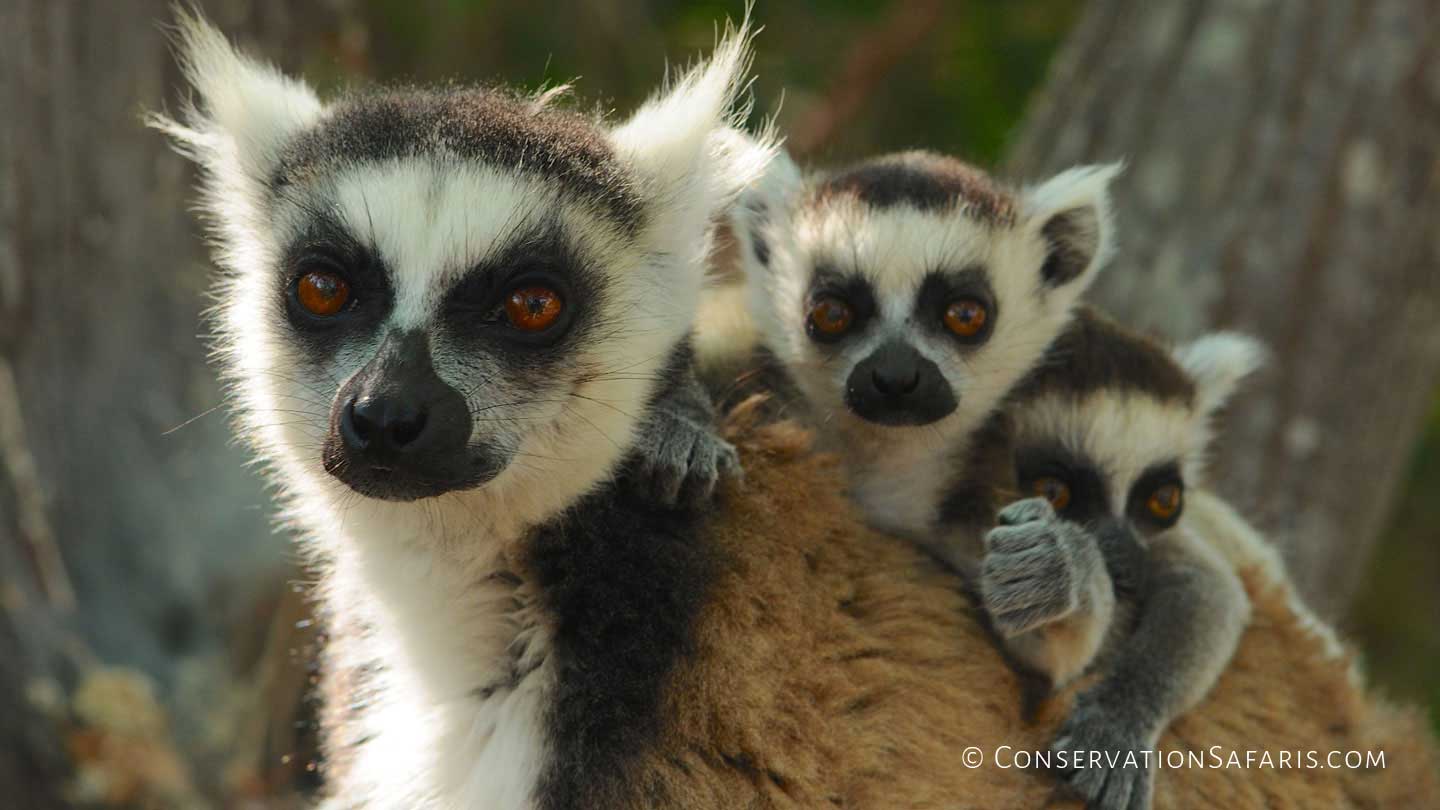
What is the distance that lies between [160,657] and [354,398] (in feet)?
9.30

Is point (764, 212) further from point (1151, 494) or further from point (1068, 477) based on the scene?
point (1151, 494)

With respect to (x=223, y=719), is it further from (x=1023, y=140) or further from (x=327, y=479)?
(x=1023, y=140)

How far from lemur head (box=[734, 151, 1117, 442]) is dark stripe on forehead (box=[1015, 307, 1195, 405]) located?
0.23 feet

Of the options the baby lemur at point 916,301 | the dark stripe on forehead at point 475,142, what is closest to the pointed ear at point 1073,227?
the baby lemur at point 916,301

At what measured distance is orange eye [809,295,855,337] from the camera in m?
4.59

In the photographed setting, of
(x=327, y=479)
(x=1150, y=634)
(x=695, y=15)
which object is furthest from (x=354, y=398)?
(x=695, y=15)

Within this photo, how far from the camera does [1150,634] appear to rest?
4141 mm

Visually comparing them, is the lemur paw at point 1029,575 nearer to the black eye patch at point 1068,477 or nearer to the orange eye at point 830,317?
the black eye patch at point 1068,477

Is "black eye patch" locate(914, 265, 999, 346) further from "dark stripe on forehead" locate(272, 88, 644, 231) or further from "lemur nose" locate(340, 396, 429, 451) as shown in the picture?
"lemur nose" locate(340, 396, 429, 451)

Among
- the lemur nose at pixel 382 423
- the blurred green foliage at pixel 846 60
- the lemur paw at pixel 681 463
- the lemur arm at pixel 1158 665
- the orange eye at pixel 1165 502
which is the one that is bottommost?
the lemur arm at pixel 1158 665

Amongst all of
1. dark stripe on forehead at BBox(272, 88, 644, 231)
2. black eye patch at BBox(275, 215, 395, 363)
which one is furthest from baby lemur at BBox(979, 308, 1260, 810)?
black eye patch at BBox(275, 215, 395, 363)

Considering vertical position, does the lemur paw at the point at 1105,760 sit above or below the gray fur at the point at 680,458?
below

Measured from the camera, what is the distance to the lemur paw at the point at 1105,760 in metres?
3.66

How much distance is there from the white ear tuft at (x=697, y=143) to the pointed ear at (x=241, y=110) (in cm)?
91
